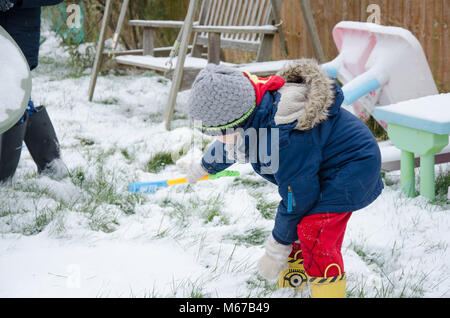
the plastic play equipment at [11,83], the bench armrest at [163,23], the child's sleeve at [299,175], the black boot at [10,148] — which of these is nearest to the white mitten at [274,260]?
the child's sleeve at [299,175]

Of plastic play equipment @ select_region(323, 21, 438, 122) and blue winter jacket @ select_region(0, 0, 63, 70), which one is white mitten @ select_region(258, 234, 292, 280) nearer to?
blue winter jacket @ select_region(0, 0, 63, 70)

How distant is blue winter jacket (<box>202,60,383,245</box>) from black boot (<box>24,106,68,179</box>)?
1.36m

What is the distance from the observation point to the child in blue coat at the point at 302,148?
1323 millimetres

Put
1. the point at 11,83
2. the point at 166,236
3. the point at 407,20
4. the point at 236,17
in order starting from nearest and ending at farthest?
the point at 11,83 → the point at 166,236 → the point at 407,20 → the point at 236,17

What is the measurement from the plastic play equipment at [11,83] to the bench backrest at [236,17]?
2716 millimetres

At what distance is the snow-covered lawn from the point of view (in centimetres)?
155

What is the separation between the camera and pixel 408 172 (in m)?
2.37

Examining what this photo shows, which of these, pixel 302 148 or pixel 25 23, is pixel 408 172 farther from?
pixel 25 23

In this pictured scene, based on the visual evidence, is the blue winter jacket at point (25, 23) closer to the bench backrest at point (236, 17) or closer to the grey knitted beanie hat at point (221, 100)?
the grey knitted beanie hat at point (221, 100)

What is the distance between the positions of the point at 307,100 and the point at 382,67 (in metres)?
1.59

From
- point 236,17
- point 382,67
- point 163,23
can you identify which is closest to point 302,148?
point 382,67

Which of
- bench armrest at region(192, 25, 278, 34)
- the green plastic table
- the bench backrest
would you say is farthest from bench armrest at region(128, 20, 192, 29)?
the green plastic table
